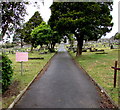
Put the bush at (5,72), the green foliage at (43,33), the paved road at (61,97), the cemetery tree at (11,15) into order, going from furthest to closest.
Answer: the green foliage at (43,33)
the cemetery tree at (11,15)
the bush at (5,72)
the paved road at (61,97)

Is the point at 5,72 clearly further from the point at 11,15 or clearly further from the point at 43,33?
the point at 43,33

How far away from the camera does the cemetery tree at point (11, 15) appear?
9.90 meters

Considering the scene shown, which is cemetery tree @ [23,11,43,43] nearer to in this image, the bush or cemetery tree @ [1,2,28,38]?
cemetery tree @ [1,2,28,38]

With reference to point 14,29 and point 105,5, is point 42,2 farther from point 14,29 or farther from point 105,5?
point 105,5

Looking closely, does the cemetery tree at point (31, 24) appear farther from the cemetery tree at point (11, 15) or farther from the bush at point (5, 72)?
the bush at point (5, 72)

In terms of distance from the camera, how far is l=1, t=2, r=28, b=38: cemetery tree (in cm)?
990

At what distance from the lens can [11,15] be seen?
10.3m

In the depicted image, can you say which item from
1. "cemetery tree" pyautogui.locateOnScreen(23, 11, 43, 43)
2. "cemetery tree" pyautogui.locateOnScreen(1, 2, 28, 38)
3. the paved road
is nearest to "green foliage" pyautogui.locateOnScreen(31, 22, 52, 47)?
"cemetery tree" pyautogui.locateOnScreen(23, 11, 43, 43)

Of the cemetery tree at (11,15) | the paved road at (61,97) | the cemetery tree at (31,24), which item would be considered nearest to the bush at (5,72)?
the paved road at (61,97)

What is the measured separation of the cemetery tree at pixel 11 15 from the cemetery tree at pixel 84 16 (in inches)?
390

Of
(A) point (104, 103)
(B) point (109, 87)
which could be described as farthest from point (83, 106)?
(B) point (109, 87)

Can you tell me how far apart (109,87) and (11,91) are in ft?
14.5

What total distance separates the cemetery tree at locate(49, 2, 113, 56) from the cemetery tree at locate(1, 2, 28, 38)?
991 centimetres

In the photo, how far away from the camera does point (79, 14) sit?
2052cm
